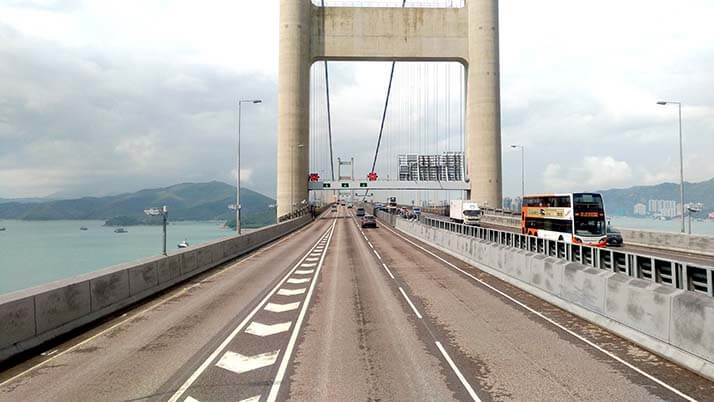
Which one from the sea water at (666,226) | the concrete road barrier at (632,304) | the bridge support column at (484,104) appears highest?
the bridge support column at (484,104)

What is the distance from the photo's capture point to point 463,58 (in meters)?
70.5

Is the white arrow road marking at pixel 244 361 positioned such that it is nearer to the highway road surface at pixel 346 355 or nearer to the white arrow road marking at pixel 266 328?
the highway road surface at pixel 346 355

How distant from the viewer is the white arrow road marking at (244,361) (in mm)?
7824

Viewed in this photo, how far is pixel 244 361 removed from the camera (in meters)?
8.19

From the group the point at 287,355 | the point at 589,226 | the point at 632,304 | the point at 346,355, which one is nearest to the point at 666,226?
the point at 589,226

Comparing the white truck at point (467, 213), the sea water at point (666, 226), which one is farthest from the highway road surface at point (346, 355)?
the white truck at point (467, 213)

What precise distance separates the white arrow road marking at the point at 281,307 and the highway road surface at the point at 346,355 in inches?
2.3

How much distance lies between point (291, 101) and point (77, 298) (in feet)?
206

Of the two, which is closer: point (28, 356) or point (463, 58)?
point (28, 356)

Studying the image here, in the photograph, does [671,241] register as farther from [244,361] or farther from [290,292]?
[244,361]

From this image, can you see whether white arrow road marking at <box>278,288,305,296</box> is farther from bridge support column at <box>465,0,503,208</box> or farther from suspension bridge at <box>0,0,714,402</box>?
bridge support column at <box>465,0,503,208</box>

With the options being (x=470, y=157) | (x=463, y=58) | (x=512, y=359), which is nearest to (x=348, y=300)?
(x=512, y=359)

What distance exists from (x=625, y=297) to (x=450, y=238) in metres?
20.1

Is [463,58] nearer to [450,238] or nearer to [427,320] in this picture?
[450,238]
